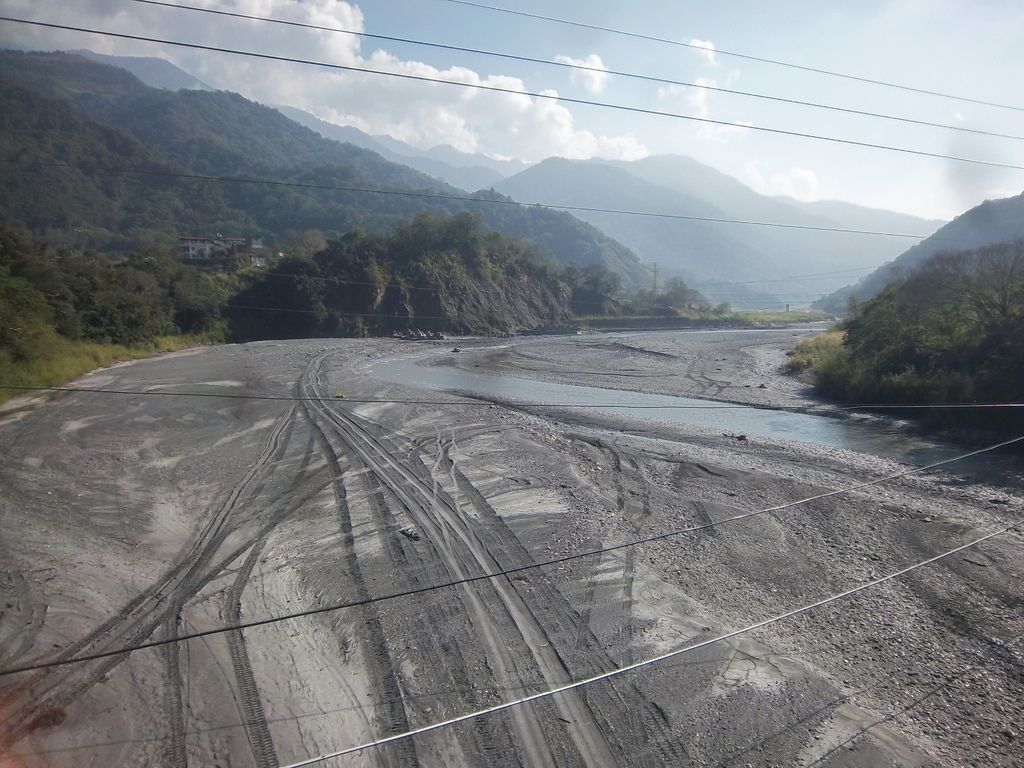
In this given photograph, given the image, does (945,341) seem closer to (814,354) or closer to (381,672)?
(814,354)

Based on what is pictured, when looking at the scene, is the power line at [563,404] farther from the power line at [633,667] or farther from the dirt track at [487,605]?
the power line at [633,667]

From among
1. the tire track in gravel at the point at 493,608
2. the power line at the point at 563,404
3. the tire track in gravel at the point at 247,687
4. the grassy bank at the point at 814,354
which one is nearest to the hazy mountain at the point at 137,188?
the power line at the point at 563,404

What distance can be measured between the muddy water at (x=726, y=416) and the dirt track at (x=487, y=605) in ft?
7.92

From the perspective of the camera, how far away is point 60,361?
82.0 ft

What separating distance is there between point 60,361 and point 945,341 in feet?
122

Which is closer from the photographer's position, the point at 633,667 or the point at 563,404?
the point at 633,667

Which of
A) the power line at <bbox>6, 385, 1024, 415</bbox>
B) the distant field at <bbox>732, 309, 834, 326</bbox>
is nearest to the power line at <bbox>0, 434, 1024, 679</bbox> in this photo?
the power line at <bbox>6, 385, 1024, 415</bbox>

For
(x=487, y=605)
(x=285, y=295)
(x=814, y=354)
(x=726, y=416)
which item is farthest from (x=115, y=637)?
(x=285, y=295)

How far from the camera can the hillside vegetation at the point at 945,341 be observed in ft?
61.0

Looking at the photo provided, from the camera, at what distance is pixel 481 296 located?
73750 millimetres

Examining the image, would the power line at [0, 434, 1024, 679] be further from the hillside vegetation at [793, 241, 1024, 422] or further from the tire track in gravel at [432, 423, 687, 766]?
the hillside vegetation at [793, 241, 1024, 422]

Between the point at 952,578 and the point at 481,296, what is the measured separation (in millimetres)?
67730

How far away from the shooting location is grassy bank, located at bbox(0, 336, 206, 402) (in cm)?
2088

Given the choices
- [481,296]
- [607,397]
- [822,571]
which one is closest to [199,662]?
[822,571]
